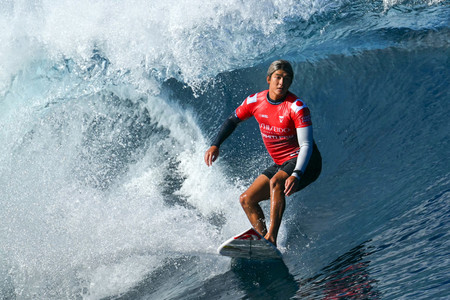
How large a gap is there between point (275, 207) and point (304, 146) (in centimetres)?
56

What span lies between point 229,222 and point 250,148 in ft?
5.61

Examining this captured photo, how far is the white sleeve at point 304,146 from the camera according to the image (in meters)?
4.50

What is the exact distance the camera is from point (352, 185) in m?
5.69

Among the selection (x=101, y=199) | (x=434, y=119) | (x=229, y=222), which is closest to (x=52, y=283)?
(x=101, y=199)

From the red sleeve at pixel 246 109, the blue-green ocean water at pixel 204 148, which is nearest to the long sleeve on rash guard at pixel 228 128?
the red sleeve at pixel 246 109

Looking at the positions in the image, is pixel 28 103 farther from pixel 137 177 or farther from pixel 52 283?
pixel 52 283

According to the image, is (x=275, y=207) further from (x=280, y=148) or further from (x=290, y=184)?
(x=280, y=148)

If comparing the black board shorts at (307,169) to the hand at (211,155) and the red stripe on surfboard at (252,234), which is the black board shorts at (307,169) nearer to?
the hand at (211,155)

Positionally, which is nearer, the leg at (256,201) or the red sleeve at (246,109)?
the leg at (256,201)

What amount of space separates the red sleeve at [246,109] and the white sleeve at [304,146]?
2.02 ft

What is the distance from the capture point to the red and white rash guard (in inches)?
181

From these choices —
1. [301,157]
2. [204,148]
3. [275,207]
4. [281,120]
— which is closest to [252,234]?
[275,207]

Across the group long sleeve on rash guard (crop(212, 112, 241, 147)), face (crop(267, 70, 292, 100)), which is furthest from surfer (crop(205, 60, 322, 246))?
long sleeve on rash guard (crop(212, 112, 241, 147))

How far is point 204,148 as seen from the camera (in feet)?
24.8
